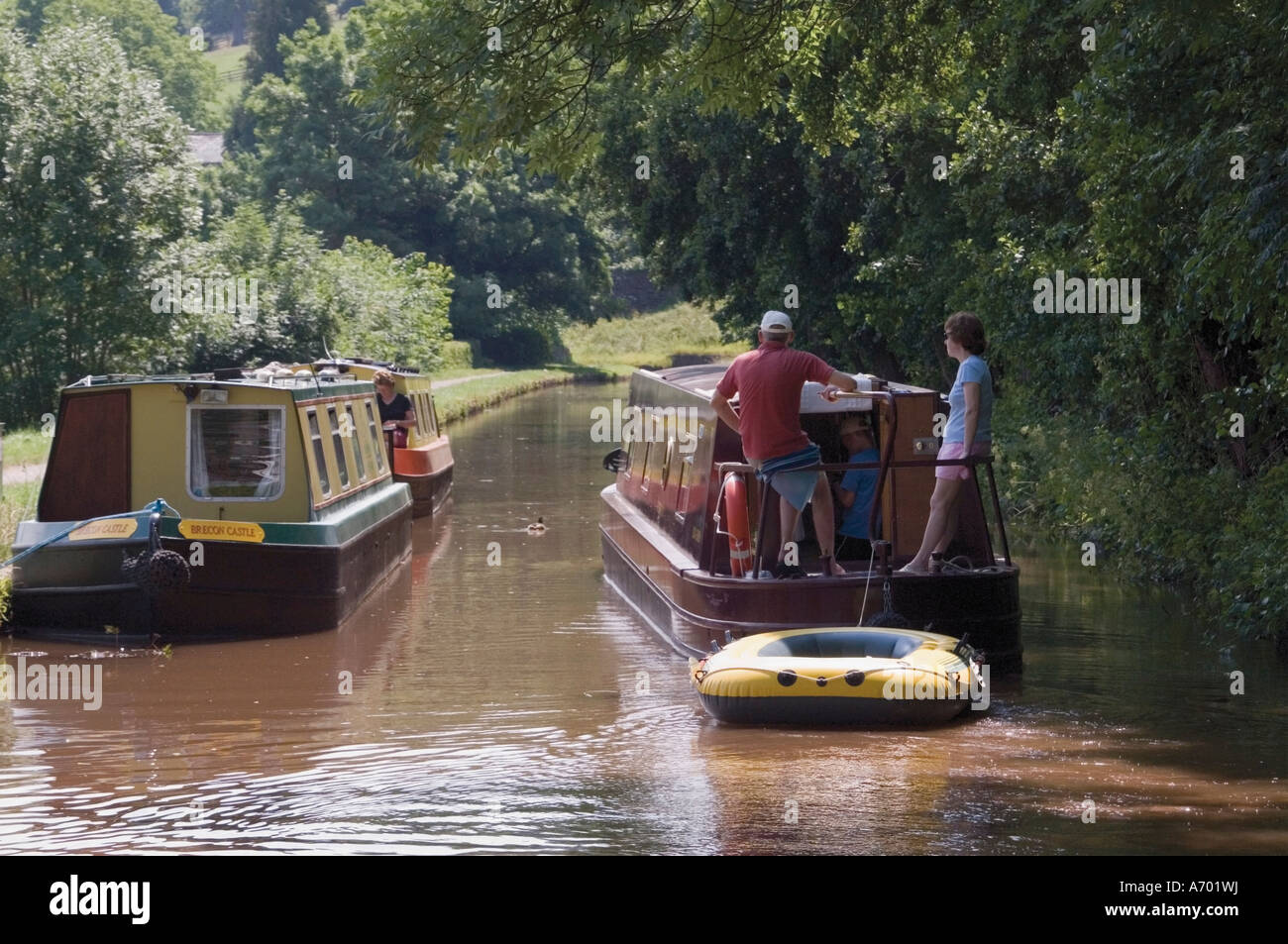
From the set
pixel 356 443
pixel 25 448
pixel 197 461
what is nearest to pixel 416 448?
pixel 356 443

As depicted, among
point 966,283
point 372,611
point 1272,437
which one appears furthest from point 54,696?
point 966,283

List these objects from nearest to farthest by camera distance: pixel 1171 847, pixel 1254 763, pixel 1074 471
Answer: pixel 1171 847 < pixel 1254 763 < pixel 1074 471

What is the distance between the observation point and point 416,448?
21359mm

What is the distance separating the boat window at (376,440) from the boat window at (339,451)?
5.57 ft

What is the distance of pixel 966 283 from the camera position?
20.7 m

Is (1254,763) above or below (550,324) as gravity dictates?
below

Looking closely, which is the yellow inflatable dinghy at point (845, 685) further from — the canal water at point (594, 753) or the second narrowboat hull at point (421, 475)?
the second narrowboat hull at point (421, 475)

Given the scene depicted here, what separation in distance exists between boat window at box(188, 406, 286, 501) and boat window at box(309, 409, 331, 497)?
0.42 m

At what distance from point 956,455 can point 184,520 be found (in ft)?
18.5

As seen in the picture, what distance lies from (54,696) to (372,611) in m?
4.09

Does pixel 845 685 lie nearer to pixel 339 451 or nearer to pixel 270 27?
pixel 339 451

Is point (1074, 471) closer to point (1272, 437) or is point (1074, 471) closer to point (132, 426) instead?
point (1272, 437)

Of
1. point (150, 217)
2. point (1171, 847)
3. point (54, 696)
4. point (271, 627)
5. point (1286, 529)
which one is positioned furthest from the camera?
point (150, 217)

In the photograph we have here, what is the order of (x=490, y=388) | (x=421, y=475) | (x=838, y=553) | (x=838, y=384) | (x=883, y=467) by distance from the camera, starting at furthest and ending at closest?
(x=490, y=388) < (x=421, y=475) < (x=838, y=553) < (x=838, y=384) < (x=883, y=467)
